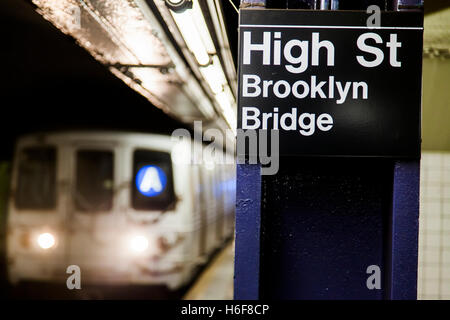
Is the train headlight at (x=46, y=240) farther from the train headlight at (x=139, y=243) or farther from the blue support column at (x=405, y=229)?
the blue support column at (x=405, y=229)

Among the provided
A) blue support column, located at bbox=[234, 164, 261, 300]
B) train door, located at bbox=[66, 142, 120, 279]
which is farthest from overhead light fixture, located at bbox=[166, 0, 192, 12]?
train door, located at bbox=[66, 142, 120, 279]

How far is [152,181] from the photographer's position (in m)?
7.64

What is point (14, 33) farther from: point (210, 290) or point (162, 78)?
point (210, 290)

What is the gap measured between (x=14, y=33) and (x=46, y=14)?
14.8 ft

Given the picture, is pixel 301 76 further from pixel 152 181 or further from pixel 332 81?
pixel 152 181

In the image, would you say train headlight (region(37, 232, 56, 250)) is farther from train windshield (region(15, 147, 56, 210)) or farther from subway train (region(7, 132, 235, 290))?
train windshield (region(15, 147, 56, 210))

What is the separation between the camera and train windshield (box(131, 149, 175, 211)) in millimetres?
7500

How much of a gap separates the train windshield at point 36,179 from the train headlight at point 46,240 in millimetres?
450

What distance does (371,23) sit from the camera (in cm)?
266

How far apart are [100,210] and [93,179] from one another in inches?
21.3

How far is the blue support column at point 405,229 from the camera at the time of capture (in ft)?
8.61

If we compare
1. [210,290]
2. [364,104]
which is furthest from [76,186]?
[364,104]

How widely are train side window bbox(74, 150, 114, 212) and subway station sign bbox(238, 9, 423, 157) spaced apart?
5.29 metres
